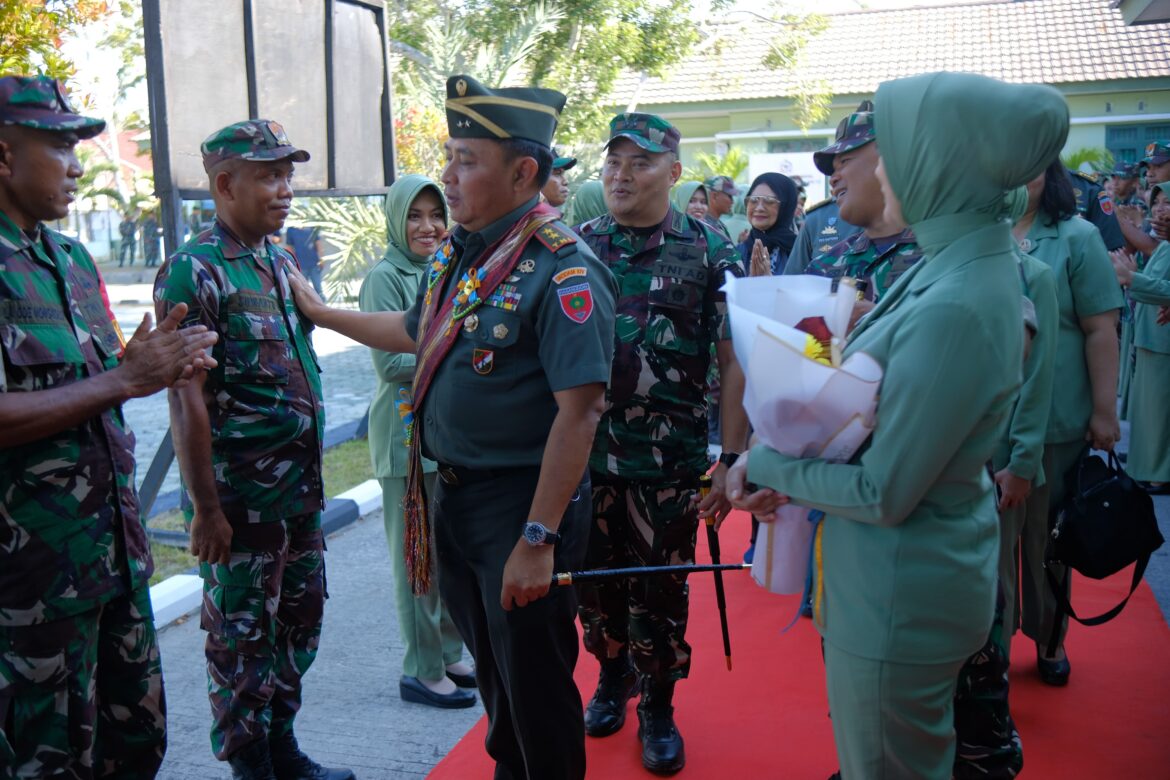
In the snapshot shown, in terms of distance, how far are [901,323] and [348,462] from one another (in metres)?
6.63

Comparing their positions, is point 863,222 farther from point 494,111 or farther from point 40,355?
point 40,355

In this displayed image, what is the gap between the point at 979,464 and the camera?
1.91 m

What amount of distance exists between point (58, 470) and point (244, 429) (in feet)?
2.07

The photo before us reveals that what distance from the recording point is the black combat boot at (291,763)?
10.7ft

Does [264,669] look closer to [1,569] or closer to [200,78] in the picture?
[1,569]

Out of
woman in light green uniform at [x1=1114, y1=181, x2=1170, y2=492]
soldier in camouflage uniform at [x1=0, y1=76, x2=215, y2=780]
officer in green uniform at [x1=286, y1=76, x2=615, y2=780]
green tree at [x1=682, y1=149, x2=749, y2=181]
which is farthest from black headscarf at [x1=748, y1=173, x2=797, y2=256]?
green tree at [x1=682, y1=149, x2=749, y2=181]

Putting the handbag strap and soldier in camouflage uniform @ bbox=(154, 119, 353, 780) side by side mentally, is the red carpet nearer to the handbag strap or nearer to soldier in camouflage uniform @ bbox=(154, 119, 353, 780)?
the handbag strap

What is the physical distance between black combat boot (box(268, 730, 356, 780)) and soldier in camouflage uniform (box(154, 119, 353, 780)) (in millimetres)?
43

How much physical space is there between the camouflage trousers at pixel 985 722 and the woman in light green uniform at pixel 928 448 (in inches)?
37.6

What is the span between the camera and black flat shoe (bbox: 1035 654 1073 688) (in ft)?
13.0

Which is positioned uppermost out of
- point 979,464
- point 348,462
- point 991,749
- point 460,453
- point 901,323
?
point 901,323

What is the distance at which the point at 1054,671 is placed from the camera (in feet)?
13.0

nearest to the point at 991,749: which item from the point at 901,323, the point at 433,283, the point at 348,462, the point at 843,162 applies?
the point at 901,323

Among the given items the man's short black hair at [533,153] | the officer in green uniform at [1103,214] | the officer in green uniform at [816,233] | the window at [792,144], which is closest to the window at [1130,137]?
the window at [792,144]
